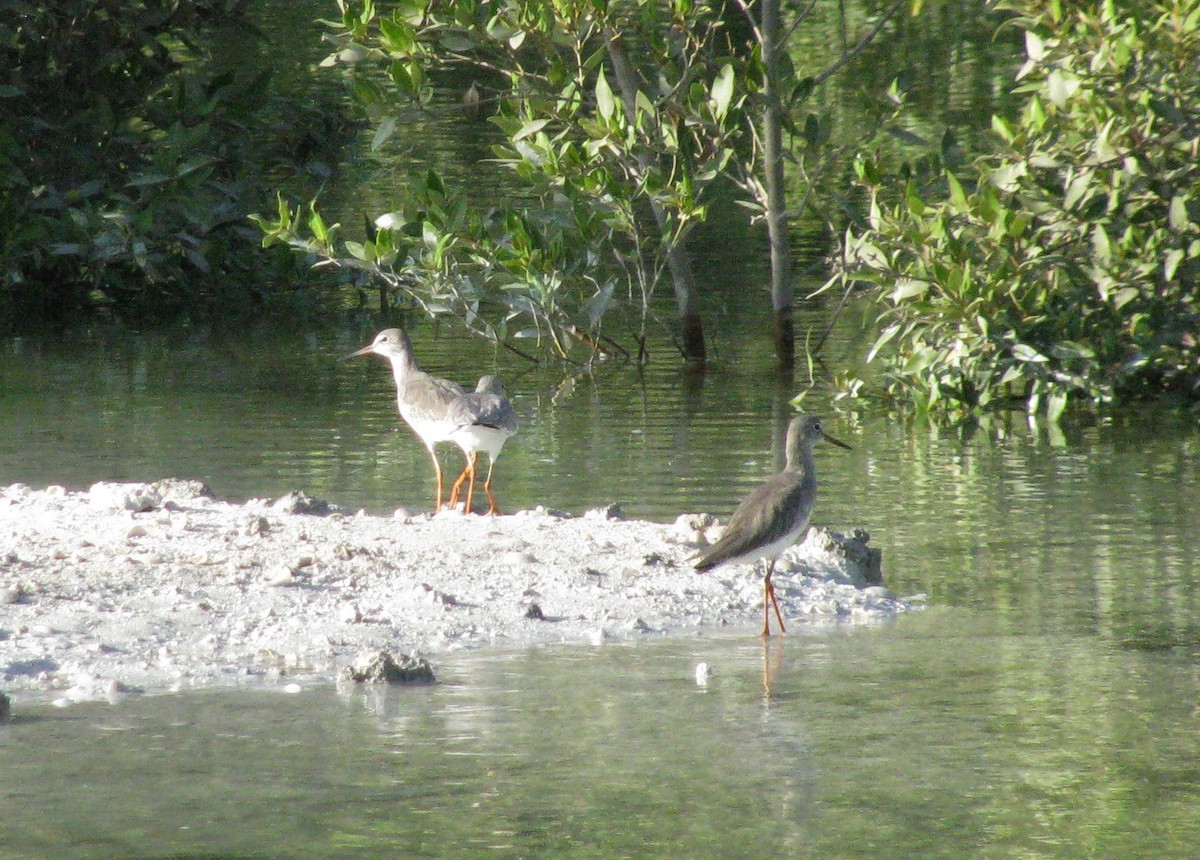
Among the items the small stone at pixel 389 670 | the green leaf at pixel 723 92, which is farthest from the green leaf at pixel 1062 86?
the small stone at pixel 389 670

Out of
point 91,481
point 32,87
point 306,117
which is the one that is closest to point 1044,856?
point 91,481

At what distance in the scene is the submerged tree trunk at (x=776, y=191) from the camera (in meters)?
15.6

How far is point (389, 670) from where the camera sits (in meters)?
7.61

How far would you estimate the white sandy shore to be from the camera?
26.2 feet

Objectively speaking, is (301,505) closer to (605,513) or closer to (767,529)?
(605,513)

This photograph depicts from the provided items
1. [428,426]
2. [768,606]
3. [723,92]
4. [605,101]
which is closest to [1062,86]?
Answer: [723,92]

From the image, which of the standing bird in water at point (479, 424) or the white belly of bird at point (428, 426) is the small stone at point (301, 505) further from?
the white belly of bird at point (428, 426)

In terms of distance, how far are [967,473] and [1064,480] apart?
64 centimetres

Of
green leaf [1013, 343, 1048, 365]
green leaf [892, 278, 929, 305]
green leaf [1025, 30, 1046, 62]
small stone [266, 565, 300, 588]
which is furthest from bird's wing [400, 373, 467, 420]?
green leaf [1025, 30, 1046, 62]

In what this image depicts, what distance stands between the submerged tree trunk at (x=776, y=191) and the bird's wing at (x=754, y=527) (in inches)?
267

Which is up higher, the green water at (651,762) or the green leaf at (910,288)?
the green leaf at (910,288)

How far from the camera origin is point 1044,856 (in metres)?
5.88

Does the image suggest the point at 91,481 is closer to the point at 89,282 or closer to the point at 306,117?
the point at 89,282

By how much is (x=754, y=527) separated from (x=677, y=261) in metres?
8.02
